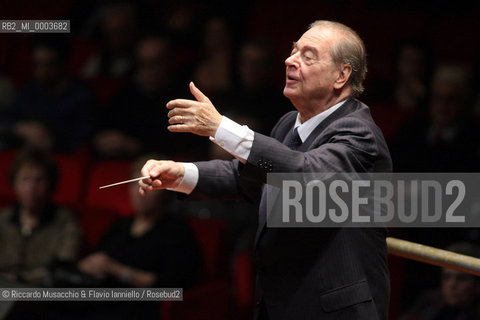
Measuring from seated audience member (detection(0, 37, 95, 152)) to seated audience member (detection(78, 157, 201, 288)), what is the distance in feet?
2.33

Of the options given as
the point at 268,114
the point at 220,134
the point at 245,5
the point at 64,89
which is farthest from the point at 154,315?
the point at 245,5

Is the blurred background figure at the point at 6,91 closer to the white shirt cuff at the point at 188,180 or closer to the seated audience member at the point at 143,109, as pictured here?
the seated audience member at the point at 143,109

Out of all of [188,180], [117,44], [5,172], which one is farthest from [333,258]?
[117,44]

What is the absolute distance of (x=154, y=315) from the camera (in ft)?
7.17

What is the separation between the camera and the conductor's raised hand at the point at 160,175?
1354mm

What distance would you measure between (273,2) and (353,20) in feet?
1.69

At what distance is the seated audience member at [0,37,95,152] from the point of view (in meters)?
3.09

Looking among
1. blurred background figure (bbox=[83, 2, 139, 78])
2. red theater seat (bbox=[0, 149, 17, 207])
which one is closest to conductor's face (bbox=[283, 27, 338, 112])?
red theater seat (bbox=[0, 149, 17, 207])

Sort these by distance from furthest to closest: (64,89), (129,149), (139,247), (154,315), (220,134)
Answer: (64,89) < (129,149) < (139,247) < (154,315) < (220,134)

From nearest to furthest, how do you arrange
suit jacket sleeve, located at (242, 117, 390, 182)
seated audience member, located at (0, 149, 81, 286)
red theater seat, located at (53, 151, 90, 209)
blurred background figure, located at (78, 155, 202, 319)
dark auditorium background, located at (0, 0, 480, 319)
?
suit jacket sleeve, located at (242, 117, 390, 182) → blurred background figure, located at (78, 155, 202, 319) → dark auditorium background, located at (0, 0, 480, 319) → seated audience member, located at (0, 149, 81, 286) → red theater seat, located at (53, 151, 90, 209)

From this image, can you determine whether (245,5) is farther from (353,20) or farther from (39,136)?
(39,136)

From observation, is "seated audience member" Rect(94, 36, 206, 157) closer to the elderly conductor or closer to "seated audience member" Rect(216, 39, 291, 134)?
"seated audience member" Rect(216, 39, 291, 134)

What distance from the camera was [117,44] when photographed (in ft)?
11.4

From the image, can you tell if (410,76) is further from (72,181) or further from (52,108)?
(52,108)
